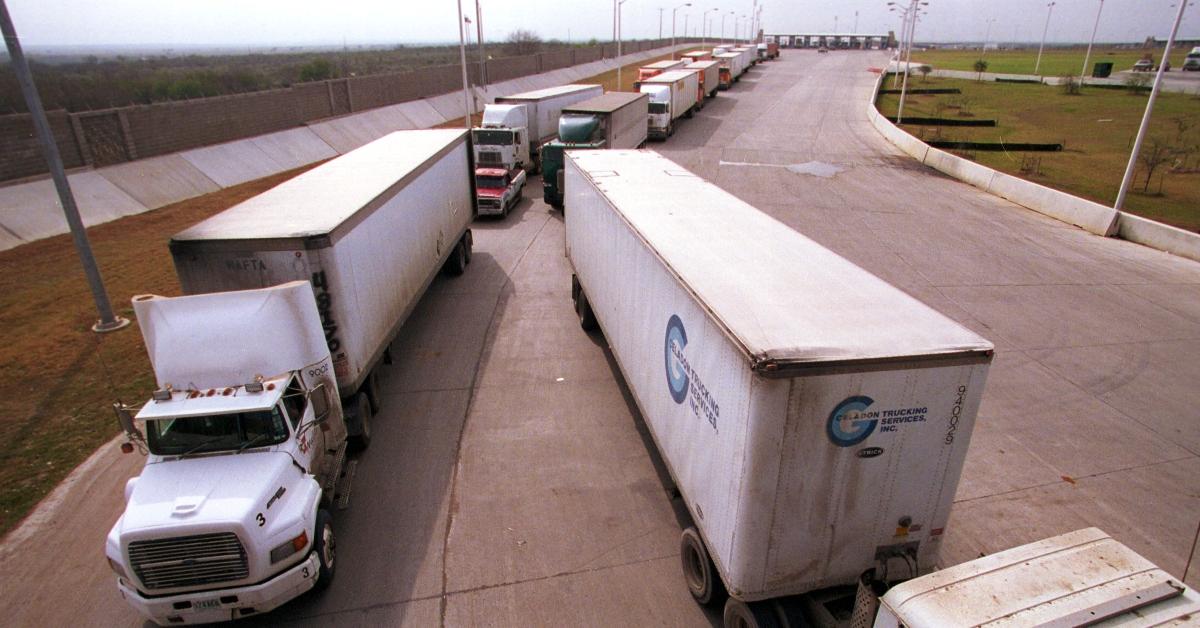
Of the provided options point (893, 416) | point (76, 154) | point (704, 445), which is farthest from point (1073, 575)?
point (76, 154)

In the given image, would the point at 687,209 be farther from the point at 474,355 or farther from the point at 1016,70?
the point at 1016,70

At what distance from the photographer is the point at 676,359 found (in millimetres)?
7211

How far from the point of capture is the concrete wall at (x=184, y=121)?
20.8 m

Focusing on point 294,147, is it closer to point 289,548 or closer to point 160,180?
point 160,180

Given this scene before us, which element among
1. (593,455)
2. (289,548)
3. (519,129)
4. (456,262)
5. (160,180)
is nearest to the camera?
(289,548)

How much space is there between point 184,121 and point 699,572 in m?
29.8

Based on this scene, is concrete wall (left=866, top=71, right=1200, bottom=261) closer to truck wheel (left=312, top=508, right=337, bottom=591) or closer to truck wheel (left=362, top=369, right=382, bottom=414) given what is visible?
truck wheel (left=362, top=369, right=382, bottom=414)

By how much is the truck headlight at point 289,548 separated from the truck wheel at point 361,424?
304 centimetres

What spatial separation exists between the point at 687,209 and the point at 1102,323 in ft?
36.8

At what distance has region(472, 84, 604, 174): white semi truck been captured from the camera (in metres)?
25.0

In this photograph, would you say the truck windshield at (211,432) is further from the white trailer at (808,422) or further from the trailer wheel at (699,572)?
the trailer wheel at (699,572)

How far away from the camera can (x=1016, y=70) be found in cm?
8694

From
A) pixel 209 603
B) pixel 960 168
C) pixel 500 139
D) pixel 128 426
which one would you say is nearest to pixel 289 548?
pixel 209 603

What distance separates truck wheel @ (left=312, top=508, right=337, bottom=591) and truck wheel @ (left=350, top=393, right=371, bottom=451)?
233 centimetres
